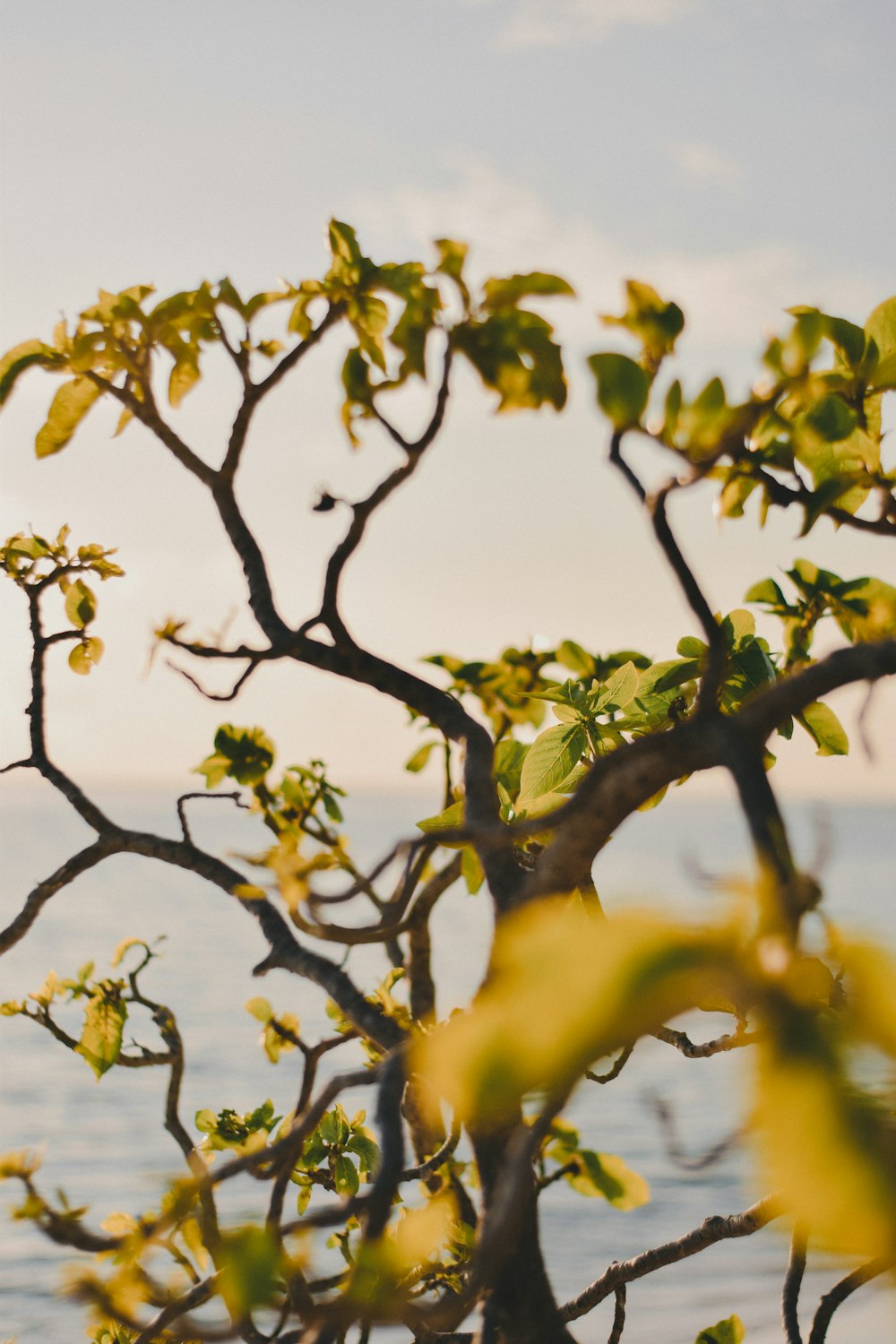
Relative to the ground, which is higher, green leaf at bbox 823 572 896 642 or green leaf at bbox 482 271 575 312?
green leaf at bbox 482 271 575 312

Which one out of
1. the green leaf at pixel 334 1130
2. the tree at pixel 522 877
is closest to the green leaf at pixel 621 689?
the tree at pixel 522 877

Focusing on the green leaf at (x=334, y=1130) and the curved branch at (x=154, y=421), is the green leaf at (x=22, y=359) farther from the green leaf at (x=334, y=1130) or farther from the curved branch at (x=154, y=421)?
the green leaf at (x=334, y=1130)

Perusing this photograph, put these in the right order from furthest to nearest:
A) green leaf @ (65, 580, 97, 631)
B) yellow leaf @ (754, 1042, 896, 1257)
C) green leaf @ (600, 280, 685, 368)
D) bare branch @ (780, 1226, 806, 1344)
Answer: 1. green leaf @ (65, 580, 97, 631)
2. bare branch @ (780, 1226, 806, 1344)
3. green leaf @ (600, 280, 685, 368)
4. yellow leaf @ (754, 1042, 896, 1257)

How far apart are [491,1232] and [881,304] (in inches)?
30.6

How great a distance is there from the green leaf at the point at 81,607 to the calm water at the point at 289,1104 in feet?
2.54

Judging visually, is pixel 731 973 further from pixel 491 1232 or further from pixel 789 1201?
pixel 491 1232

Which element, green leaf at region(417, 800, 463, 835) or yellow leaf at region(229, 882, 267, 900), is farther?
green leaf at region(417, 800, 463, 835)

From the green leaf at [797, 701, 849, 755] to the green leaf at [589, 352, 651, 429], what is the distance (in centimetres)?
63

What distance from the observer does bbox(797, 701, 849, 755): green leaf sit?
1.12m

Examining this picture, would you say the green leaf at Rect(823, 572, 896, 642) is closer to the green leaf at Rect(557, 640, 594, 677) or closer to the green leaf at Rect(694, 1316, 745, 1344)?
the green leaf at Rect(557, 640, 594, 677)

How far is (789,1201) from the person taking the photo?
362 mm

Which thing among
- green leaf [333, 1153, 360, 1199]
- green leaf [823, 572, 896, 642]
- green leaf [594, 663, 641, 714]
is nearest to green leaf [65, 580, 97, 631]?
green leaf [594, 663, 641, 714]

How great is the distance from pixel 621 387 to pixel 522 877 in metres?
0.39

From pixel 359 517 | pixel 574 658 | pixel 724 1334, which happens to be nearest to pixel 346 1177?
pixel 724 1334
